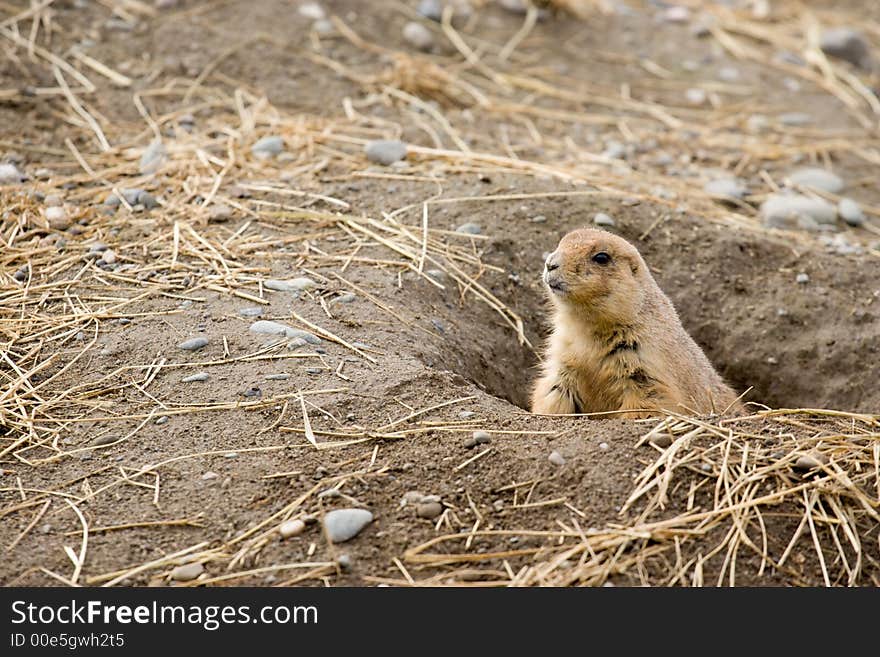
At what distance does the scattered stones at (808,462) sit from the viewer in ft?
12.4

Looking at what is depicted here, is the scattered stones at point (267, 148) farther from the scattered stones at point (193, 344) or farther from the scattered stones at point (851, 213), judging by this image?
the scattered stones at point (851, 213)

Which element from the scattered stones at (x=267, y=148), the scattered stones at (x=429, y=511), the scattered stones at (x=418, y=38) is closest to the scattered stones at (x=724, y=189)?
the scattered stones at (x=418, y=38)

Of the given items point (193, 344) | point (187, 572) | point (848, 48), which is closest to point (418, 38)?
point (848, 48)

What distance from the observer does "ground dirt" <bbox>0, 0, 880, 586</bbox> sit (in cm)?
354

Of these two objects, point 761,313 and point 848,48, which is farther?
point 848,48

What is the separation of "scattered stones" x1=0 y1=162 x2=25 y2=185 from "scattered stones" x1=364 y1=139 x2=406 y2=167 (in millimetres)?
1906

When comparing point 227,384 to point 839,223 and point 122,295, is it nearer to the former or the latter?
point 122,295

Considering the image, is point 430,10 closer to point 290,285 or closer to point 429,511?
point 290,285

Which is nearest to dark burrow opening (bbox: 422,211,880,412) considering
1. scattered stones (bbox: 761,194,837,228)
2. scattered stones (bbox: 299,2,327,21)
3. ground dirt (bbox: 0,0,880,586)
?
ground dirt (bbox: 0,0,880,586)

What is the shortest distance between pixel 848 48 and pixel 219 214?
19.7 feet

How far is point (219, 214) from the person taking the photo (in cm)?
570

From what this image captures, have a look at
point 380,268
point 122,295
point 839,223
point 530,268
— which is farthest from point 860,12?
point 122,295

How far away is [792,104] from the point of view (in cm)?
840

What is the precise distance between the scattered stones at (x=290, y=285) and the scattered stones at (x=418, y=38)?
3.55m
